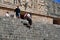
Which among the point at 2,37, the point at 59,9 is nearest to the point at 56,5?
the point at 59,9

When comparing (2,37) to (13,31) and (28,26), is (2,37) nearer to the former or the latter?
(13,31)

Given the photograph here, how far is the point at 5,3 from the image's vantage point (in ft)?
93.6

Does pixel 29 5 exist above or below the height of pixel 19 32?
below

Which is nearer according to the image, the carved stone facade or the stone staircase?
the stone staircase

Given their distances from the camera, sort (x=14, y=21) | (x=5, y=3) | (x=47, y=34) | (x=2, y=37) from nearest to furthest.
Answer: (x=2, y=37) → (x=14, y=21) → (x=47, y=34) → (x=5, y=3)

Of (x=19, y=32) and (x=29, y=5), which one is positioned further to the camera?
(x=29, y=5)

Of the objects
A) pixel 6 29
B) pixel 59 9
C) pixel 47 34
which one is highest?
pixel 6 29

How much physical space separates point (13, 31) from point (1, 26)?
829mm

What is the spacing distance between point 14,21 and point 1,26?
1809mm

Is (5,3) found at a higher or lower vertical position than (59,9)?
higher

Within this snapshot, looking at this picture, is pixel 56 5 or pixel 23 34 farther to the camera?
pixel 56 5

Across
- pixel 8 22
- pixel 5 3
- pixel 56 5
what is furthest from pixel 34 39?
pixel 56 5

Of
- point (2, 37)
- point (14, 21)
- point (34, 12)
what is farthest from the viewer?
point (34, 12)

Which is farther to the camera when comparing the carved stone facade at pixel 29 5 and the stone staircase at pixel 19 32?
the carved stone facade at pixel 29 5
